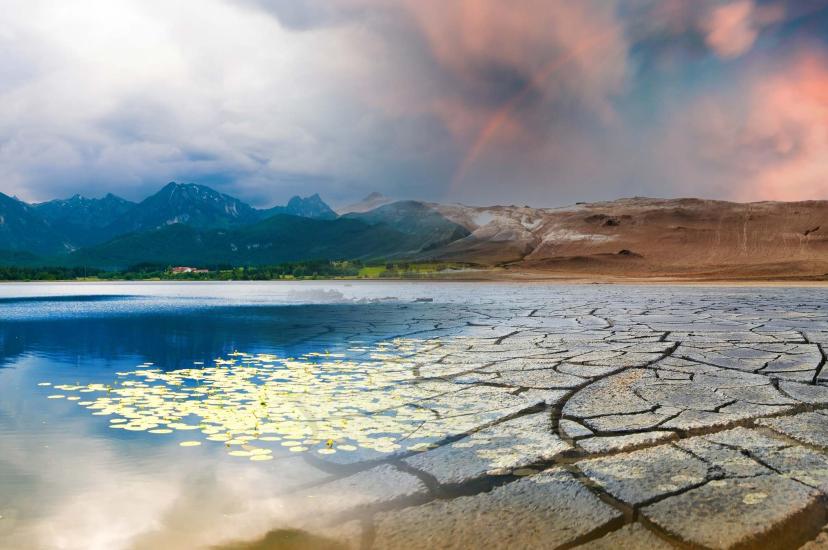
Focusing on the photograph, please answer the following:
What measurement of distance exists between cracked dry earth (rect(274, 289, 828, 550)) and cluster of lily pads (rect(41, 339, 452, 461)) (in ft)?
1.37

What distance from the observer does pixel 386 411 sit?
5176 millimetres

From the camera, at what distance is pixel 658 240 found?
8081 cm

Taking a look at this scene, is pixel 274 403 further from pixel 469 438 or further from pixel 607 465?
pixel 607 465

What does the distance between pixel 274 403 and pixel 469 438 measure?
2230 millimetres

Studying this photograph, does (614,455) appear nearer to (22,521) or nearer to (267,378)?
(22,521)

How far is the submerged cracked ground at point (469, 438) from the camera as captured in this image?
9.39 ft

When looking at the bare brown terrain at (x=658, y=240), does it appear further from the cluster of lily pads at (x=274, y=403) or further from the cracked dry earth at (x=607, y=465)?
the cluster of lily pads at (x=274, y=403)

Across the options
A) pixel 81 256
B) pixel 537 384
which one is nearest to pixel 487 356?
pixel 537 384

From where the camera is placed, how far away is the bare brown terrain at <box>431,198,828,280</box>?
218 feet

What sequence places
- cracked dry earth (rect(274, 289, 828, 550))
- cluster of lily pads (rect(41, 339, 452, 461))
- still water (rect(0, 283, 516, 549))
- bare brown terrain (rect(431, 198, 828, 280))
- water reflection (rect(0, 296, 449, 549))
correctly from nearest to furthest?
cracked dry earth (rect(274, 289, 828, 550)), water reflection (rect(0, 296, 449, 549)), still water (rect(0, 283, 516, 549)), cluster of lily pads (rect(41, 339, 452, 461)), bare brown terrain (rect(431, 198, 828, 280))

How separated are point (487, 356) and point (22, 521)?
19.5 feet

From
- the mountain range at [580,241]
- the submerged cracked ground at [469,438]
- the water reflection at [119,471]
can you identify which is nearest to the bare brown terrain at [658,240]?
the mountain range at [580,241]

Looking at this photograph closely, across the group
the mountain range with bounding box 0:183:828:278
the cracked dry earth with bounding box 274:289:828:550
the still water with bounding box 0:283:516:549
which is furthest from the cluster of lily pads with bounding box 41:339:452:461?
the mountain range with bounding box 0:183:828:278

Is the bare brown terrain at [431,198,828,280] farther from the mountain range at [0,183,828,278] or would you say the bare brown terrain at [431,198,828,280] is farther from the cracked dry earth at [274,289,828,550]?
the cracked dry earth at [274,289,828,550]
